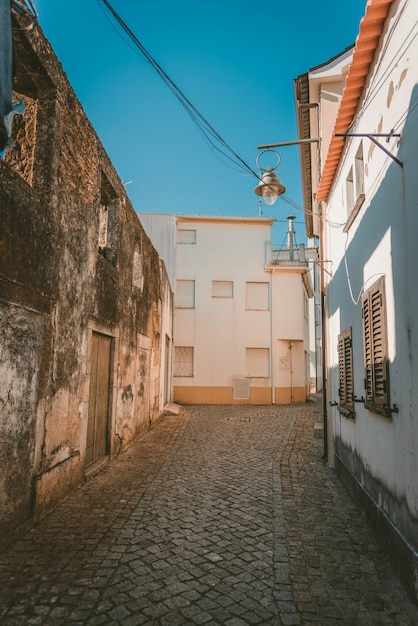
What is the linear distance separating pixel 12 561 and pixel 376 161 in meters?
5.13

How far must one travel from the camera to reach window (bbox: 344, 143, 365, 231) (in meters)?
5.41

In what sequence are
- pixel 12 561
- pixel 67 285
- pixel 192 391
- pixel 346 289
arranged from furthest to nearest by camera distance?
1. pixel 192 391
2. pixel 346 289
3. pixel 67 285
4. pixel 12 561

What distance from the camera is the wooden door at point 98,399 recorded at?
6.83 metres

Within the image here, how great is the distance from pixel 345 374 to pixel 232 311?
13074 millimetres

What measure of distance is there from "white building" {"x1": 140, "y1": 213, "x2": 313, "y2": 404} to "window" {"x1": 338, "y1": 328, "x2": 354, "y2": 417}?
12.2 metres

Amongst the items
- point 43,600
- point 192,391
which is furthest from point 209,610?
point 192,391

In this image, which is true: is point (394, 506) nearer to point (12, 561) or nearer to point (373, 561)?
point (373, 561)

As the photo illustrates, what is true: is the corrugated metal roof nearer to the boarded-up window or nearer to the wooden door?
the boarded-up window

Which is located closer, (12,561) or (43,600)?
(43,600)

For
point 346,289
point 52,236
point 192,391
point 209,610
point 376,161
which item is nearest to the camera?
point 209,610

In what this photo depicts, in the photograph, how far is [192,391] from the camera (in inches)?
741

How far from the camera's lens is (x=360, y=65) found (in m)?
4.65

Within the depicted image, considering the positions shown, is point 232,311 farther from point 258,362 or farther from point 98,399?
point 98,399

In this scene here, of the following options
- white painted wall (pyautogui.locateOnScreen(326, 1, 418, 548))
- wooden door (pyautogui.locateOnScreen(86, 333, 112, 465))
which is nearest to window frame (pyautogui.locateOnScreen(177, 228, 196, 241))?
wooden door (pyautogui.locateOnScreen(86, 333, 112, 465))
